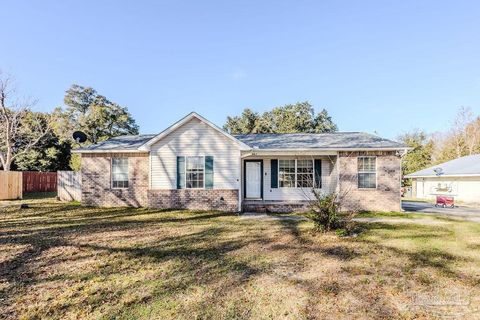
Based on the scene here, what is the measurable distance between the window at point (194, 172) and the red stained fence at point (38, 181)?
18.5 metres

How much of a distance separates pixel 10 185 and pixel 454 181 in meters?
33.7

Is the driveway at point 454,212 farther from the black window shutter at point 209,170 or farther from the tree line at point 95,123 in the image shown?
the tree line at point 95,123

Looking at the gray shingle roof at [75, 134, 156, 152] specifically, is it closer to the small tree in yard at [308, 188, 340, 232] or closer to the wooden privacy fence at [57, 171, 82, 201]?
the wooden privacy fence at [57, 171, 82, 201]

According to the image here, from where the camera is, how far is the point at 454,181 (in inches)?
942

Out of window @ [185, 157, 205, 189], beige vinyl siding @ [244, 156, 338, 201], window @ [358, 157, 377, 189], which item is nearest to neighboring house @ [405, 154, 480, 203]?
window @ [358, 157, 377, 189]

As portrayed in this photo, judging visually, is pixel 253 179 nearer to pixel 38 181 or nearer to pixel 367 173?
pixel 367 173

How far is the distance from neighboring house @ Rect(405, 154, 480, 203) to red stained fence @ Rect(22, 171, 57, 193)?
36.2 metres

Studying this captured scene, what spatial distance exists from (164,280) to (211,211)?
8244mm

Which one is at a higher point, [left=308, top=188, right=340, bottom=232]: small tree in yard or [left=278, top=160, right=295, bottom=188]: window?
[left=278, top=160, right=295, bottom=188]: window

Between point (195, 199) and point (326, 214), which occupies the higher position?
point (326, 214)

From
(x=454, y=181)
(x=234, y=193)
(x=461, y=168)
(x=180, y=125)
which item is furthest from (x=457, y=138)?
(x=180, y=125)

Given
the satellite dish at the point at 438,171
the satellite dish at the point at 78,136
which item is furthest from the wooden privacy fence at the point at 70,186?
the satellite dish at the point at 438,171

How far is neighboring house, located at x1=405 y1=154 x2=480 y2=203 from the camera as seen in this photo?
21.9 m

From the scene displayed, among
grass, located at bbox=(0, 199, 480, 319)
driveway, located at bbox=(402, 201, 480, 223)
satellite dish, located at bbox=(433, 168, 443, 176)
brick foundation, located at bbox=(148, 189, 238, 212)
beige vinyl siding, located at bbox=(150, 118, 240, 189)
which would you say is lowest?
driveway, located at bbox=(402, 201, 480, 223)
